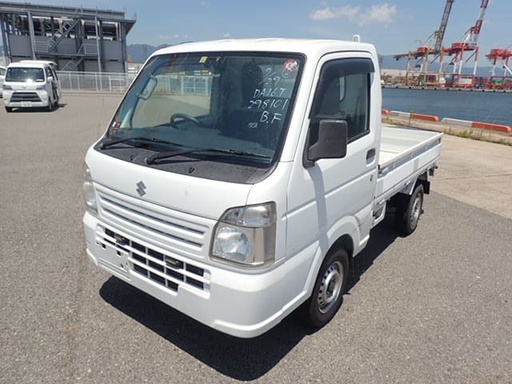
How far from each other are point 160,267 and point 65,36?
4222cm

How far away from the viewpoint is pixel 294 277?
238cm

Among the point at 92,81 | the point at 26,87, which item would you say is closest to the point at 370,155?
the point at 26,87

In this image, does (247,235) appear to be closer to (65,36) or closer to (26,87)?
(26,87)

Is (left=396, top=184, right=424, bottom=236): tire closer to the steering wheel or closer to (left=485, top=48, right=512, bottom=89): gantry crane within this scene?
the steering wheel

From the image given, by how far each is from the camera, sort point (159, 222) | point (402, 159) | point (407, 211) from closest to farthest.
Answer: point (159, 222), point (402, 159), point (407, 211)

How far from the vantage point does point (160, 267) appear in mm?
2457

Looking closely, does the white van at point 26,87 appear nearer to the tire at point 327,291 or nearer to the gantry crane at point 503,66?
the tire at point 327,291

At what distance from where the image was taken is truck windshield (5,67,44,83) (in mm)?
15938

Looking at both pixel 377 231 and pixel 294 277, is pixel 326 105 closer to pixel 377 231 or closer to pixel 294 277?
pixel 294 277

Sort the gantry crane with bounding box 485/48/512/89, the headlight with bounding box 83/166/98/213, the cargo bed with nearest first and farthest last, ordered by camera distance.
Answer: the headlight with bounding box 83/166/98/213 < the cargo bed < the gantry crane with bounding box 485/48/512/89

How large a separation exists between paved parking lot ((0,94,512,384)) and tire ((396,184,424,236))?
15 centimetres

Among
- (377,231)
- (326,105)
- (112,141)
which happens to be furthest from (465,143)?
(112,141)

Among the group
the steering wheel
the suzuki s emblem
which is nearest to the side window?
the steering wheel

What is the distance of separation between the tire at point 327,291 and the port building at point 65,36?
40.4m
